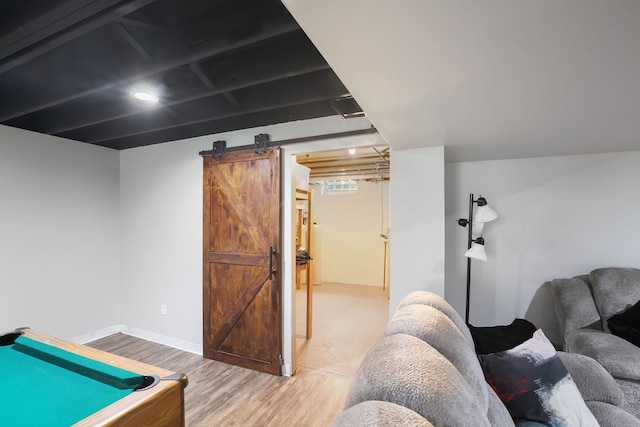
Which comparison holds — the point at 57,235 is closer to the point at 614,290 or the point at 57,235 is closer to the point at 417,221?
the point at 417,221

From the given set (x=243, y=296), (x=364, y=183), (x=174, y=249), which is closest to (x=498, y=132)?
(x=243, y=296)

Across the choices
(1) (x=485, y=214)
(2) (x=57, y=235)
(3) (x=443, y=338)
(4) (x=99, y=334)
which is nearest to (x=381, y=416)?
(3) (x=443, y=338)

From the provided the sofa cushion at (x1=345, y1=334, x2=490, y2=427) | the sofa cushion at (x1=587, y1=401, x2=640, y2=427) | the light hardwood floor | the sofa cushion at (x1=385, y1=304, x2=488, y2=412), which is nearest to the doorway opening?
the light hardwood floor

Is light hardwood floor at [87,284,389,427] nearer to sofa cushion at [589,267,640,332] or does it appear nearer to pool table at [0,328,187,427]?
pool table at [0,328,187,427]

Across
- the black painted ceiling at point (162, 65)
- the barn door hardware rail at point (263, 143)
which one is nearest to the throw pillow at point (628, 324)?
the barn door hardware rail at point (263, 143)

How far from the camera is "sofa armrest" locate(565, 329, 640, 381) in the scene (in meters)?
1.58

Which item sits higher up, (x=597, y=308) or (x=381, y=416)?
(x=381, y=416)

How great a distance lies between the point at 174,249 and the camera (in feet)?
10.6

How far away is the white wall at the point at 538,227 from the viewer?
2303 mm

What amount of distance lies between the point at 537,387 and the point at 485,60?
140 centimetres

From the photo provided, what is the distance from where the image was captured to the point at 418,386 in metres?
0.68

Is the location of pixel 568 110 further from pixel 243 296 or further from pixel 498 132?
pixel 243 296

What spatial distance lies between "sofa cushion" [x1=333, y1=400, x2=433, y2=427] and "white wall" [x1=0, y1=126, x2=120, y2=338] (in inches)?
151

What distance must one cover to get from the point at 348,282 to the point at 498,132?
5087 mm
